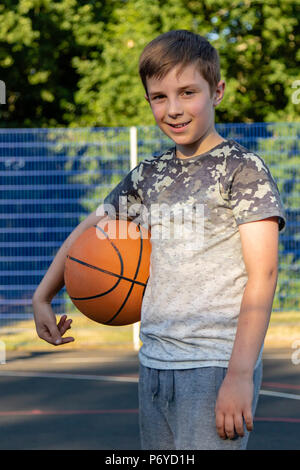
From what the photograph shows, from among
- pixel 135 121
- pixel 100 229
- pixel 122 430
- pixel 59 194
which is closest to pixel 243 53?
pixel 135 121

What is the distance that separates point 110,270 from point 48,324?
410 mm

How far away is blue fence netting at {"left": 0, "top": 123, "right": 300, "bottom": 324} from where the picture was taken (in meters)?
10.8

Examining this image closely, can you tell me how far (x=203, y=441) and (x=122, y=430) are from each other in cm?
390

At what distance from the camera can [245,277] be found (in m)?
2.32

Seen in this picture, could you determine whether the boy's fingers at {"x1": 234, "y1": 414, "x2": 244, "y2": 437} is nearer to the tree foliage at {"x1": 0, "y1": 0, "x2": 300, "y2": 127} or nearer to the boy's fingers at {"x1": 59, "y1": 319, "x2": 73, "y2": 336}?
the boy's fingers at {"x1": 59, "y1": 319, "x2": 73, "y2": 336}

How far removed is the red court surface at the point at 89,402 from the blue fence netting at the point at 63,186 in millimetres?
1257

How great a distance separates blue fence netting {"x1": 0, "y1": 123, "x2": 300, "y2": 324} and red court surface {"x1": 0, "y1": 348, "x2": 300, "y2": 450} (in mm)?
1257

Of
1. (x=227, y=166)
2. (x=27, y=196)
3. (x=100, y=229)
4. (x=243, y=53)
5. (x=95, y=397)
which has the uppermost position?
(x=243, y=53)

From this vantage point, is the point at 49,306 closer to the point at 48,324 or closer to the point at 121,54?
the point at 48,324

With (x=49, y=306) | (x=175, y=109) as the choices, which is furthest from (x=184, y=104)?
(x=49, y=306)

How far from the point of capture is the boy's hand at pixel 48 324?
105 inches

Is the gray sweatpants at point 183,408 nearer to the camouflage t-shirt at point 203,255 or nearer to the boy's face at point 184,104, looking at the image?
the camouflage t-shirt at point 203,255

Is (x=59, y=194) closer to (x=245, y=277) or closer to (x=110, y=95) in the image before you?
(x=110, y=95)
